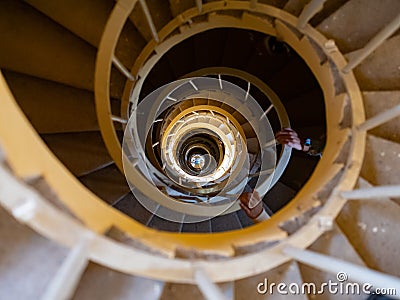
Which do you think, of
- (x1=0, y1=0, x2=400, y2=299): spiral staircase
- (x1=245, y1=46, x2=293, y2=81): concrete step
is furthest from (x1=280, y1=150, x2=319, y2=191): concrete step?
(x1=245, y1=46, x2=293, y2=81): concrete step

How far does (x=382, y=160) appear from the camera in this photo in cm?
218

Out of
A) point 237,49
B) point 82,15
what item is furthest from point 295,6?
point 237,49

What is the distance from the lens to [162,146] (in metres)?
6.90

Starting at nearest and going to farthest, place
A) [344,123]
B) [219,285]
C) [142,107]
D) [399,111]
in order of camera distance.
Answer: [399,111] → [219,285] → [344,123] → [142,107]

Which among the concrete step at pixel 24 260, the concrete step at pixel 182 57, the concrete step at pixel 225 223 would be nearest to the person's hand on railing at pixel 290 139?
the concrete step at pixel 225 223

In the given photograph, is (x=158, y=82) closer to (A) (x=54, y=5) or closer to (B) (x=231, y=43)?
(B) (x=231, y=43)

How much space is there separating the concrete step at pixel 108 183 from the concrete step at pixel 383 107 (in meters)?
2.25

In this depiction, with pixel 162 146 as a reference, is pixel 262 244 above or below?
below

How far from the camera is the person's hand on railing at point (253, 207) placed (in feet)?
11.7

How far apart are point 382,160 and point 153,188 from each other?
2112mm

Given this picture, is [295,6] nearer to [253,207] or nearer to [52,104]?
[253,207]

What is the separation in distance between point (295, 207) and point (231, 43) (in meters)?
3.45

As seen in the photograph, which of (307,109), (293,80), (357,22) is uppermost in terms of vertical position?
(293,80)

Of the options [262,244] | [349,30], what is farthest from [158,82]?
[262,244]
